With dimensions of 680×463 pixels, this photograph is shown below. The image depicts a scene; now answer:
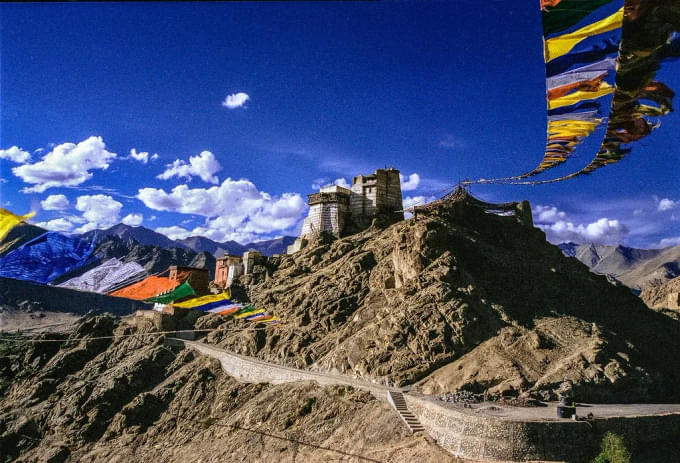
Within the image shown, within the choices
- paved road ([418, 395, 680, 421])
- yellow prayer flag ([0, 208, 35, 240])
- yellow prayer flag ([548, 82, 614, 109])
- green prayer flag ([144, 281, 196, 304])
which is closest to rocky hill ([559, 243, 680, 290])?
paved road ([418, 395, 680, 421])

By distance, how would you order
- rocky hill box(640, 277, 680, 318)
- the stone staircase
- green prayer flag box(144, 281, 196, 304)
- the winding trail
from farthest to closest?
rocky hill box(640, 277, 680, 318), green prayer flag box(144, 281, 196, 304), the stone staircase, the winding trail

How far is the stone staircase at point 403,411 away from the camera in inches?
1053

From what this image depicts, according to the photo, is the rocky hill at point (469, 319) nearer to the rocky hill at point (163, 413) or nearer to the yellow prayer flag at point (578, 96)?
the rocky hill at point (163, 413)

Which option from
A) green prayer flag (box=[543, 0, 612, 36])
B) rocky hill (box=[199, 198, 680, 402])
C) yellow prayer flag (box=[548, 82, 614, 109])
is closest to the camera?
green prayer flag (box=[543, 0, 612, 36])

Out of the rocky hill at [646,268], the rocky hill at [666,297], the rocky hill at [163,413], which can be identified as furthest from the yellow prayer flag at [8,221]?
the rocky hill at [646,268]

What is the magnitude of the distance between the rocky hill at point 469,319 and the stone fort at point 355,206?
5.51 m

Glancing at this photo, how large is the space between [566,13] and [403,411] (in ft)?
75.4

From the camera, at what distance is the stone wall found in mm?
22359

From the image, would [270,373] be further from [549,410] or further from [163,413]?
[549,410]

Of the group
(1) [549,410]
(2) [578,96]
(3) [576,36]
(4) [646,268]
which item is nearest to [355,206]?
(1) [549,410]

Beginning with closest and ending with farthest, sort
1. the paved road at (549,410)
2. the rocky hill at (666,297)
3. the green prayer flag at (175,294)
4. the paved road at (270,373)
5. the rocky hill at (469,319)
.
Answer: the paved road at (549,410)
the rocky hill at (469,319)
the paved road at (270,373)
the green prayer flag at (175,294)
the rocky hill at (666,297)

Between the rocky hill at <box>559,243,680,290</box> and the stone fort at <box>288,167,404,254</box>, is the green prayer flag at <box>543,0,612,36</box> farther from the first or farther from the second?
the rocky hill at <box>559,243,680,290</box>

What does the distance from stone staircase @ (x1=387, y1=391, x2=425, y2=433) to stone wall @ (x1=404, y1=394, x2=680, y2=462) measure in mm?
1815

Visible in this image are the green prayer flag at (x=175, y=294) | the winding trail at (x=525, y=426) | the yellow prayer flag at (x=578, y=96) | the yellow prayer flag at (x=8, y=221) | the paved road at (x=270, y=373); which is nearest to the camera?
the yellow prayer flag at (x=578, y=96)
